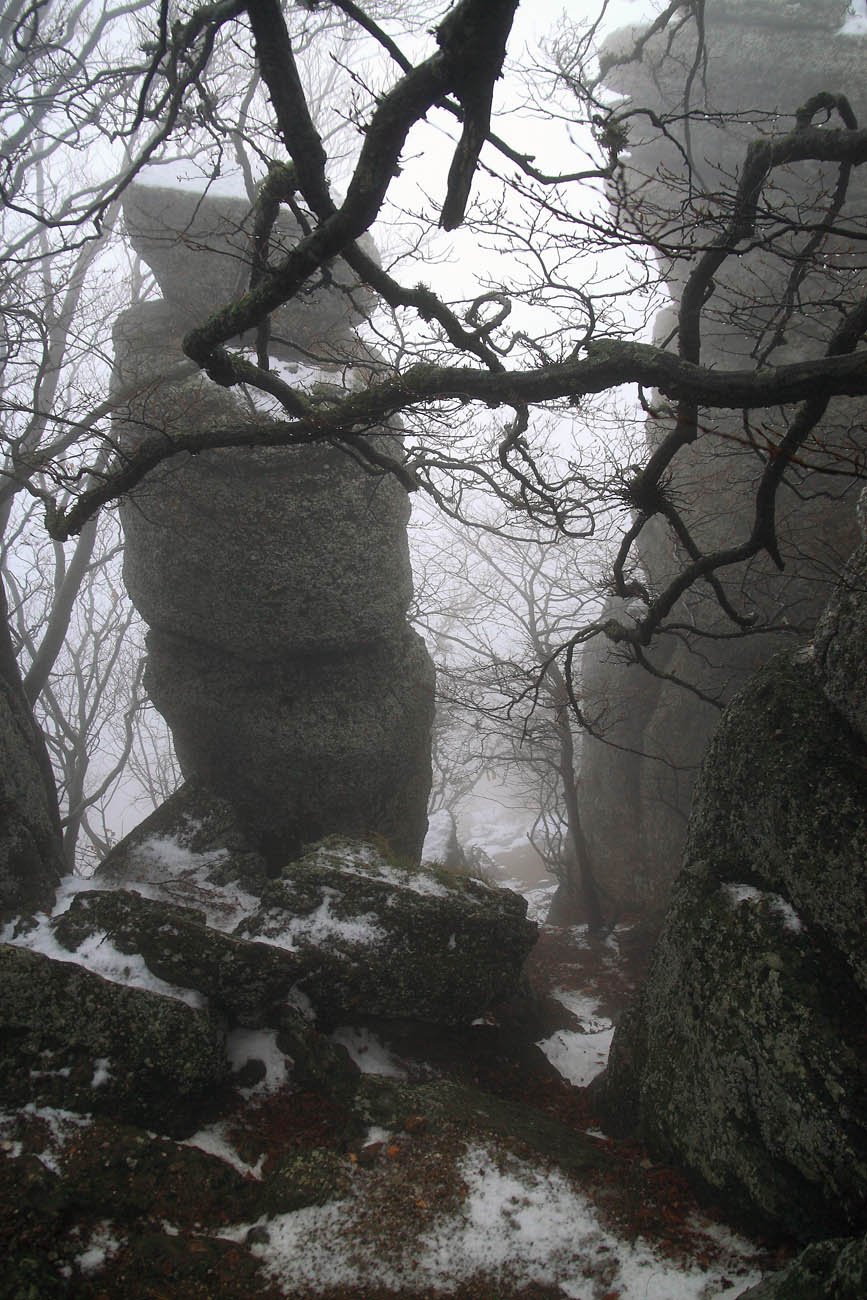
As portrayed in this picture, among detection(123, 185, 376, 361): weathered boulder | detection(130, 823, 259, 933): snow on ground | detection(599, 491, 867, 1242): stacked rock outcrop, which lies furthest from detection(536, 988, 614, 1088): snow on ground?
detection(123, 185, 376, 361): weathered boulder

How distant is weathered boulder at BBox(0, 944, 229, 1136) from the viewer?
4.52 m

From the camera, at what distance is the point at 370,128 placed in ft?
10.9

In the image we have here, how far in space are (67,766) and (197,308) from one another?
10.7 metres

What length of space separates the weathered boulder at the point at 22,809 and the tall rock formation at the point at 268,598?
6.36 feet

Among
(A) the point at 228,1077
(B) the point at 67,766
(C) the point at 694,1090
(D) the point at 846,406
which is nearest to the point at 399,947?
(A) the point at 228,1077

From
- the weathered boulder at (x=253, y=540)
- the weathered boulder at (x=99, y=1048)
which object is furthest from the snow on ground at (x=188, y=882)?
the weathered boulder at (x=253, y=540)

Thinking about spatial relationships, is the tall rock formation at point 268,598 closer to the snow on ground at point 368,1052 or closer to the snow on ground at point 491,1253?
the snow on ground at point 368,1052

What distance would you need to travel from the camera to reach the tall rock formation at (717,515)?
998 centimetres

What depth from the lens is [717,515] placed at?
422 inches

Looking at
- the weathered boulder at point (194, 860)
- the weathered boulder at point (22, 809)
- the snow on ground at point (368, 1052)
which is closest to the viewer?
the snow on ground at point (368, 1052)

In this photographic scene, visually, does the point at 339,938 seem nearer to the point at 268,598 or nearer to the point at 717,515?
the point at 268,598

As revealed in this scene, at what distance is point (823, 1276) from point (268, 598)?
7475 millimetres

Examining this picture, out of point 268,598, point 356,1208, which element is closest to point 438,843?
point 268,598

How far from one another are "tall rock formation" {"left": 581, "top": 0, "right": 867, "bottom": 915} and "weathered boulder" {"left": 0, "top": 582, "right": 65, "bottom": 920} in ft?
22.6
